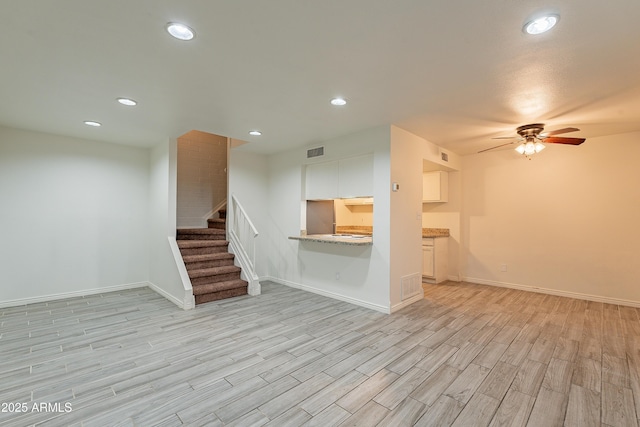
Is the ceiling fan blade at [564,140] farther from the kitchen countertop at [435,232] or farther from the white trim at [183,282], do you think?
the white trim at [183,282]

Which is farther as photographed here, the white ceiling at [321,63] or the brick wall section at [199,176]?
the brick wall section at [199,176]

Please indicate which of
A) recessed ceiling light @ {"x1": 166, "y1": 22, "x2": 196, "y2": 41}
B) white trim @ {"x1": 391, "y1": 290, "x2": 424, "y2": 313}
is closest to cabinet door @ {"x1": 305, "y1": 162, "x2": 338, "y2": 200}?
white trim @ {"x1": 391, "y1": 290, "x2": 424, "y2": 313}

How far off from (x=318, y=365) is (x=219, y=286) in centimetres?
248

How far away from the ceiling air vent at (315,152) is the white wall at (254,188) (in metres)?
1.24

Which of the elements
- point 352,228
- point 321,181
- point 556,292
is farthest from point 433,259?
point 321,181

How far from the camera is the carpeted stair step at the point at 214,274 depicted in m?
4.48

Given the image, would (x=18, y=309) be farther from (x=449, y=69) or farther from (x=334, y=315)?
(x=449, y=69)

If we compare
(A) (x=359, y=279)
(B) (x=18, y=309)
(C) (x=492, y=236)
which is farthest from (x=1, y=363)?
(C) (x=492, y=236)

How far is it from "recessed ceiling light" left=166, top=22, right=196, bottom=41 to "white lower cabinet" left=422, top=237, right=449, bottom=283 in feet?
16.1

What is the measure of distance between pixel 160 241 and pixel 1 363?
237 centimetres

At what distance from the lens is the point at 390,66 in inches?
91.8

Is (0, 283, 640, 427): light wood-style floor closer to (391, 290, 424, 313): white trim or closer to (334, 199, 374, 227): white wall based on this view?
(391, 290, 424, 313): white trim

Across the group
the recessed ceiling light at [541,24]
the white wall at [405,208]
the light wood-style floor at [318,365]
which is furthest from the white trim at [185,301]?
the recessed ceiling light at [541,24]

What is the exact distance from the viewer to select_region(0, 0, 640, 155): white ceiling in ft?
5.64
